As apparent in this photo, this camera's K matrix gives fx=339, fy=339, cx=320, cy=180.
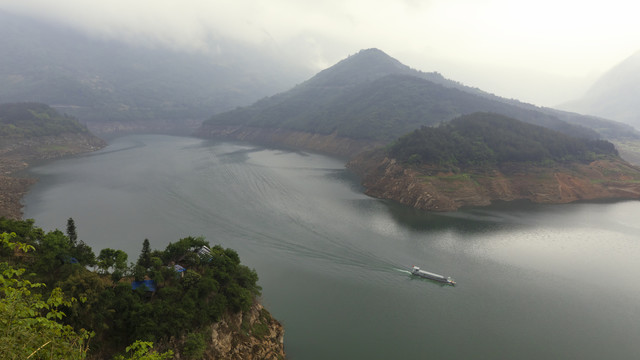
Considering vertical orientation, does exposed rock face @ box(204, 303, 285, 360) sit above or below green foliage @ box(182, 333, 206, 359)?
below

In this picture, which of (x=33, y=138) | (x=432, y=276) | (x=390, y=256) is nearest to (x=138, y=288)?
A: (x=390, y=256)

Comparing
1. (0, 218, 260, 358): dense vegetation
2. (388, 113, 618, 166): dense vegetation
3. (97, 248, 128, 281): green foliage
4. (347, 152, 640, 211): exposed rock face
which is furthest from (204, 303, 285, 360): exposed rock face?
(388, 113, 618, 166): dense vegetation

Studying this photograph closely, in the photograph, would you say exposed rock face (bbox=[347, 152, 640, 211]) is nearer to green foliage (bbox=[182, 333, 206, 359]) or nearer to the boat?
the boat

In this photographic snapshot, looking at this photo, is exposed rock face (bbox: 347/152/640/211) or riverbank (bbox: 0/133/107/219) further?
exposed rock face (bbox: 347/152/640/211)

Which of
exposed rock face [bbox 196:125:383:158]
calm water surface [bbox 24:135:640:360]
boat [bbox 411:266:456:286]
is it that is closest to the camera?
calm water surface [bbox 24:135:640:360]

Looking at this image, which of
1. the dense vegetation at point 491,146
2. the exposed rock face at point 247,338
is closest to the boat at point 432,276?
the exposed rock face at point 247,338

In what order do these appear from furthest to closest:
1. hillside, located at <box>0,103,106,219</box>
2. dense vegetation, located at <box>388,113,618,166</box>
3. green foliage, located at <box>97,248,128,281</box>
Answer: hillside, located at <box>0,103,106,219</box> < dense vegetation, located at <box>388,113,618,166</box> < green foliage, located at <box>97,248,128,281</box>
